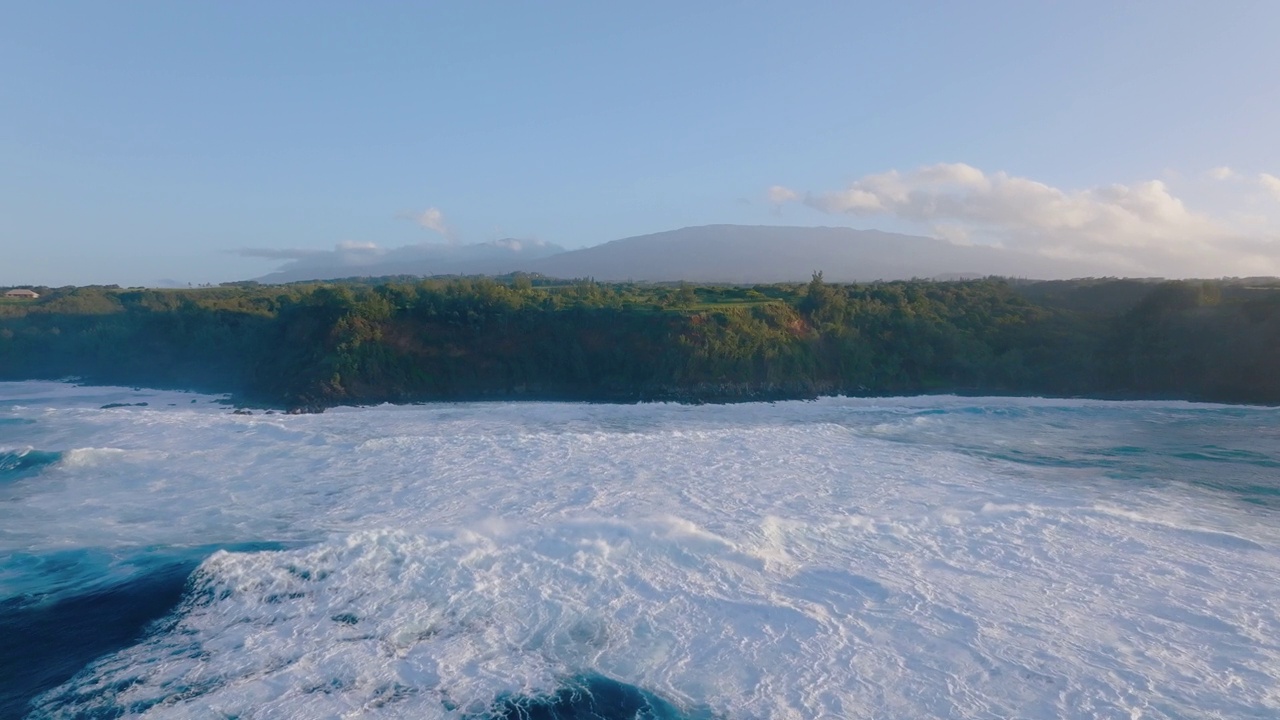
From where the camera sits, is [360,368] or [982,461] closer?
[982,461]

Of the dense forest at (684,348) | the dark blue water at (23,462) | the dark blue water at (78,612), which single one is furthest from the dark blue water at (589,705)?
the dense forest at (684,348)

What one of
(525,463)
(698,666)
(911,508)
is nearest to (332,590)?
(698,666)

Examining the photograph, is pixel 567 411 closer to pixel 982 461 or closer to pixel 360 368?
pixel 360 368

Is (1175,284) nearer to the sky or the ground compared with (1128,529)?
nearer to the sky

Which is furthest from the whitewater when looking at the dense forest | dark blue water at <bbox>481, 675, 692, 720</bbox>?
the dense forest

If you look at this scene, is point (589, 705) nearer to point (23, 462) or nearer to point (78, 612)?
point (78, 612)

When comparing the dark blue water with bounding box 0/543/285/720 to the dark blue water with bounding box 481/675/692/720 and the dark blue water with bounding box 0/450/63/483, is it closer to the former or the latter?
the dark blue water with bounding box 481/675/692/720
